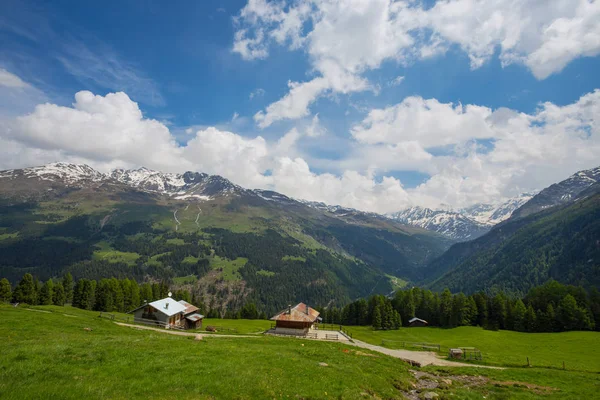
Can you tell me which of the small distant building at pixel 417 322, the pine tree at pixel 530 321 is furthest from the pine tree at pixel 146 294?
the pine tree at pixel 530 321

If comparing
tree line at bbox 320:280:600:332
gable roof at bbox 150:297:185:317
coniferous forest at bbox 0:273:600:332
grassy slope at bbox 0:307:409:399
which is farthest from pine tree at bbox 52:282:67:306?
tree line at bbox 320:280:600:332

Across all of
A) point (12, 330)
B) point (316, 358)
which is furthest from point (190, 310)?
point (316, 358)

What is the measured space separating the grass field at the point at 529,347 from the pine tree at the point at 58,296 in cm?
10743

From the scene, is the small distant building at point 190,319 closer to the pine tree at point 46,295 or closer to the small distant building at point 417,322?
the pine tree at point 46,295

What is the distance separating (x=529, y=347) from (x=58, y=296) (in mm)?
135660

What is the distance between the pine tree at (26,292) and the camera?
9838cm

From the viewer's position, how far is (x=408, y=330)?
97.4 m

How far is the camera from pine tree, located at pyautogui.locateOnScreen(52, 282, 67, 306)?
10914 cm

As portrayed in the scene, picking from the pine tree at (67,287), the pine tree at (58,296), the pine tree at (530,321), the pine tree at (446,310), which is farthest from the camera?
the pine tree at (67,287)

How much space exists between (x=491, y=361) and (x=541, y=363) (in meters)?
6.41

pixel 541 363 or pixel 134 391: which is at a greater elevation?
pixel 134 391

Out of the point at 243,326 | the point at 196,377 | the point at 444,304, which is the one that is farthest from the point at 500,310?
the point at 196,377

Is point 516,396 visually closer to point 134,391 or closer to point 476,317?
point 134,391

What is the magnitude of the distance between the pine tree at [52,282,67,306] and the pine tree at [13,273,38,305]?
8.24 metres
